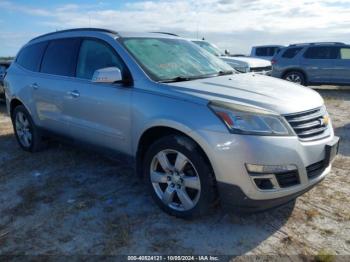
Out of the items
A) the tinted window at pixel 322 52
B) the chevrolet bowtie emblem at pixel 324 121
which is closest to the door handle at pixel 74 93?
the chevrolet bowtie emblem at pixel 324 121

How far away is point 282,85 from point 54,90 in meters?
2.84

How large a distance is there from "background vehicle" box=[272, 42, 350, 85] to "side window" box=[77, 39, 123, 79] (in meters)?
10.4

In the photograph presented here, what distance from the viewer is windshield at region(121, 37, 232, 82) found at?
385cm

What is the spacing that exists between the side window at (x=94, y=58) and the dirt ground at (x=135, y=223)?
134cm

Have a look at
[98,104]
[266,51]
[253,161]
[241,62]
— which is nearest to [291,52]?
[241,62]

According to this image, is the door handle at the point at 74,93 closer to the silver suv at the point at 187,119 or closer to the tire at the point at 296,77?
the silver suv at the point at 187,119

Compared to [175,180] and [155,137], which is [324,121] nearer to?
[175,180]

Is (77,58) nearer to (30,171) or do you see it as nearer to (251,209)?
(30,171)

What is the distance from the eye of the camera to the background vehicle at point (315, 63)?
1293 centimetres

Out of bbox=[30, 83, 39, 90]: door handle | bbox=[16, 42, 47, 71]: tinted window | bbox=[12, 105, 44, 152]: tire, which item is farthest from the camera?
bbox=[12, 105, 44, 152]: tire

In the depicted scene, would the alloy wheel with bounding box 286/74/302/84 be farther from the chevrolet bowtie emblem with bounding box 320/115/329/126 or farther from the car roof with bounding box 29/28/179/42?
the chevrolet bowtie emblem with bounding box 320/115/329/126

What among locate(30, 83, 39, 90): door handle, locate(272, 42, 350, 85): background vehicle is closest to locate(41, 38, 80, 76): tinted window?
locate(30, 83, 39, 90): door handle

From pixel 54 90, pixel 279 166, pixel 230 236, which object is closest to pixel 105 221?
pixel 230 236

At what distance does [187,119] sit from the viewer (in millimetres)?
3203
